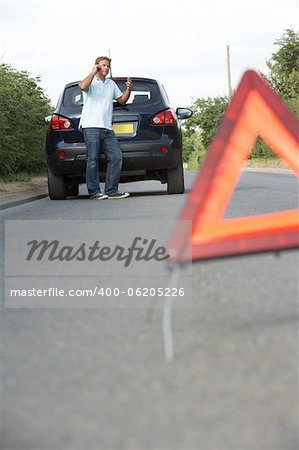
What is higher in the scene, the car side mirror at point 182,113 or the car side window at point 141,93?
the car side window at point 141,93

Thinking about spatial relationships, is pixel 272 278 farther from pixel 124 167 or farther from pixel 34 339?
pixel 124 167

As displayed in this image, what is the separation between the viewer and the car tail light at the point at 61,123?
A: 1338 centimetres

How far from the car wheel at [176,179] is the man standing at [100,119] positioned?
3.79 feet

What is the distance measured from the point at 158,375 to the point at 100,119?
9.59 metres

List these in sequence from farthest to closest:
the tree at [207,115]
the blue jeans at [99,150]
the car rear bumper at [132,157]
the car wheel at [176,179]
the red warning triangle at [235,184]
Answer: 1. the tree at [207,115]
2. the car wheel at [176,179]
3. the car rear bumper at [132,157]
4. the blue jeans at [99,150]
5. the red warning triangle at [235,184]

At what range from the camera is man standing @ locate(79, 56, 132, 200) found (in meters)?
12.5

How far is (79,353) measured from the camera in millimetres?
3736

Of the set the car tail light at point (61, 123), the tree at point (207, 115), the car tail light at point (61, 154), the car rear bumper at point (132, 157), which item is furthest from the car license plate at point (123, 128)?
the tree at point (207, 115)

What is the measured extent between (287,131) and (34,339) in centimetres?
150

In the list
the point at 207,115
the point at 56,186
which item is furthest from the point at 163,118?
the point at 207,115

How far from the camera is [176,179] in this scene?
14164 mm

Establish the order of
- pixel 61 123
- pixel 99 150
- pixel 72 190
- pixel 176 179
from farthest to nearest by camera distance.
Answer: pixel 72 190 → pixel 176 179 → pixel 61 123 → pixel 99 150

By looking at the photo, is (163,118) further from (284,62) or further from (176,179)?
(284,62)

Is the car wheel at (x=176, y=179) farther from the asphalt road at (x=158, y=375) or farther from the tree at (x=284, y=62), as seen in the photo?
the tree at (x=284, y=62)
